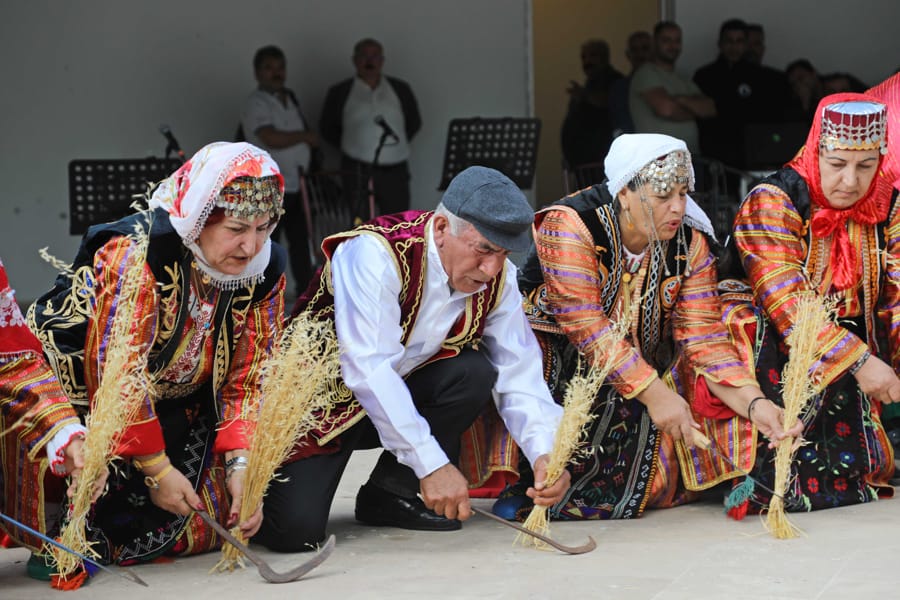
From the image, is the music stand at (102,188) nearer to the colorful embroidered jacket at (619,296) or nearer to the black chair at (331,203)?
the black chair at (331,203)

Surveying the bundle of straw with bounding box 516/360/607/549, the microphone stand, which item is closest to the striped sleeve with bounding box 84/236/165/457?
the bundle of straw with bounding box 516/360/607/549

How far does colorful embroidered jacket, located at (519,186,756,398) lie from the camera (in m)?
3.75

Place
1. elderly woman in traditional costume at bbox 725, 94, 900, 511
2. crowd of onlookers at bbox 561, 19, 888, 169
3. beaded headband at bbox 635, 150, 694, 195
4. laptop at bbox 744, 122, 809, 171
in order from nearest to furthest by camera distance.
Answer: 1. beaded headband at bbox 635, 150, 694, 195
2. elderly woman in traditional costume at bbox 725, 94, 900, 511
3. laptop at bbox 744, 122, 809, 171
4. crowd of onlookers at bbox 561, 19, 888, 169

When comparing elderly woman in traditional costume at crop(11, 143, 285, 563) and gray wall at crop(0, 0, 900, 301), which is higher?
gray wall at crop(0, 0, 900, 301)

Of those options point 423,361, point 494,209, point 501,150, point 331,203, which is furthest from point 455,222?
point 331,203

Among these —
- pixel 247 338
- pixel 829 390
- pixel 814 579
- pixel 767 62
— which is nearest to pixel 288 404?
pixel 247 338

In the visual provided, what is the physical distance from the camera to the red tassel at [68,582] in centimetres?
315

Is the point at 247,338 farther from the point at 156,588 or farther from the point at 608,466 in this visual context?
the point at 608,466

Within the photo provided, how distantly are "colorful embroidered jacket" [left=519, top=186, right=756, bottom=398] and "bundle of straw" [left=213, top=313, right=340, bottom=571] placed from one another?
74 centimetres

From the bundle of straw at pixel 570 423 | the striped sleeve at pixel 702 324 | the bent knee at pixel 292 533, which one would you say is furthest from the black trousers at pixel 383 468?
the striped sleeve at pixel 702 324

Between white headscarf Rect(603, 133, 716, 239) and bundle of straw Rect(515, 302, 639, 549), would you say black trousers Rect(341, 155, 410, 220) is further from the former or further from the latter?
bundle of straw Rect(515, 302, 639, 549)

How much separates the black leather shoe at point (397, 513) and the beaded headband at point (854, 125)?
60.6 inches

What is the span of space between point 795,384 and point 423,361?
3.33 ft

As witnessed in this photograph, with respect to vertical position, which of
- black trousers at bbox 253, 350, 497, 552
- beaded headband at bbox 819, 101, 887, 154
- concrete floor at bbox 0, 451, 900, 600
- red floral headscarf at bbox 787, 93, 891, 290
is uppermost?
beaded headband at bbox 819, 101, 887, 154
